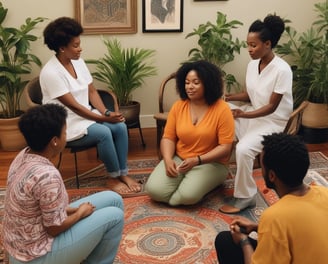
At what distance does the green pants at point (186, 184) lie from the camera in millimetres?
2826

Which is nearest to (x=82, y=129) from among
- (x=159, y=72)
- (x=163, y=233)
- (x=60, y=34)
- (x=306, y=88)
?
(x=60, y=34)

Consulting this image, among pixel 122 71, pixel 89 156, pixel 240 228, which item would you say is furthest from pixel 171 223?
pixel 122 71

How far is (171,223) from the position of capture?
8.91ft

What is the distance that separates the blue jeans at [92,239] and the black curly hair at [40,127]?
1.29ft

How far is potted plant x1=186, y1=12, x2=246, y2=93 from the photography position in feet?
13.0

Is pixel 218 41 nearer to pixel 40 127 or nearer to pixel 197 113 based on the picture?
pixel 197 113

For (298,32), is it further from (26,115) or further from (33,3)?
(26,115)

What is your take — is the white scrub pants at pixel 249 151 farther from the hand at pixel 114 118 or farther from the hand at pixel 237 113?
the hand at pixel 114 118

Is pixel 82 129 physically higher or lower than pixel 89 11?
lower

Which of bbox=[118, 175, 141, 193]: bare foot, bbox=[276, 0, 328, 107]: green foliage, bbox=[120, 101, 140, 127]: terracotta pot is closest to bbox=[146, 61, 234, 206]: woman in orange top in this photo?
bbox=[118, 175, 141, 193]: bare foot

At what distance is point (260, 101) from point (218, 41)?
1.09 metres

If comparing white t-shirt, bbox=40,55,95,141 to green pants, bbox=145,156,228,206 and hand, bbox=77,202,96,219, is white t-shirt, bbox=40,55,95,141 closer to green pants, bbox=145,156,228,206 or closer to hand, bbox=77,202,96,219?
green pants, bbox=145,156,228,206

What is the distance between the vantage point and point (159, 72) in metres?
4.34

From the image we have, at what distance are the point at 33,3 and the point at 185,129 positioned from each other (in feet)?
6.78
